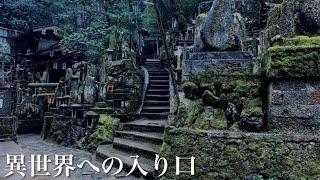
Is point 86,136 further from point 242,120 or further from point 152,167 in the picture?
point 242,120

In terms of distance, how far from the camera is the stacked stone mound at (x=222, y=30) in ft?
19.8

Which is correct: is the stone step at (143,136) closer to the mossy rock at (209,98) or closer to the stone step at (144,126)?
the stone step at (144,126)

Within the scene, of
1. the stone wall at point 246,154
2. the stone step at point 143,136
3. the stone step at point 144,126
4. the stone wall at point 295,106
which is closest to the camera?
the stone wall at point 246,154

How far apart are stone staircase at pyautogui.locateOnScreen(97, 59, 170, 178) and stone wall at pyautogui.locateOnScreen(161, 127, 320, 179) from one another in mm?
1047

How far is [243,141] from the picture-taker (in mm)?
4879

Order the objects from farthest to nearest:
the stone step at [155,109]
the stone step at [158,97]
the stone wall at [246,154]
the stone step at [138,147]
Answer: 1. the stone step at [158,97]
2. the stone step at [155,109]
3. the stone step at [138,147]
4. the stone wall at [246,154]

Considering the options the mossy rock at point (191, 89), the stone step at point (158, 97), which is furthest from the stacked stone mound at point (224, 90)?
the stone step at point (158, 97)

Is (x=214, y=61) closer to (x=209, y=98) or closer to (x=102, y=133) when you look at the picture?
(x=209, y=98)

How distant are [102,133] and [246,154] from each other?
5602mm

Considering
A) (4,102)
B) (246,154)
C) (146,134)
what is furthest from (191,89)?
(4,102)

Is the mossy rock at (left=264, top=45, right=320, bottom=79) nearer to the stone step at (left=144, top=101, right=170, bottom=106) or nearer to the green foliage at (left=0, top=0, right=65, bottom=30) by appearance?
the stone step at (left=144, top=101, right=170, bottom=106)

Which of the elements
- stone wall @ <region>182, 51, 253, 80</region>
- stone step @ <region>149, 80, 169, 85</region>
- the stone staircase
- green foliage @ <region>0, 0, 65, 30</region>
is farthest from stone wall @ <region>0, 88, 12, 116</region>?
green foliage @ <region>0, 0, 65, 30</region>

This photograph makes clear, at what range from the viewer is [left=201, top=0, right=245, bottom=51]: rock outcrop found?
237 inches

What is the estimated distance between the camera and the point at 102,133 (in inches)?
375
